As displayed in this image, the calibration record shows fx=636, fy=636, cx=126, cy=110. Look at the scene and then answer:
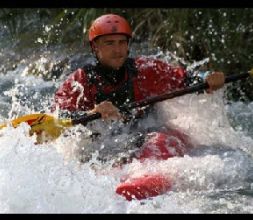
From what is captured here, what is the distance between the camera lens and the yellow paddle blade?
4.38 metres

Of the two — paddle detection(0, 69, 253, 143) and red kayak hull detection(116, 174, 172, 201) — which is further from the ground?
paddle detection(0, 69, 253, 143)

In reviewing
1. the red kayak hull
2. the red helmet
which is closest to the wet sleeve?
the red helmet

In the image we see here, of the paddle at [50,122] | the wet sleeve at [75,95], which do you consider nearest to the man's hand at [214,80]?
the paddle at [50,122]

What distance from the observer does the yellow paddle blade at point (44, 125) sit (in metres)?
4.38

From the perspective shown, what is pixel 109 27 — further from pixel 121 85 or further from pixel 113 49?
pixel 121 85

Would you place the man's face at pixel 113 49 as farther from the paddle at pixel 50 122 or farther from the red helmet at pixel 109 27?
the paddle at pixel 50 122

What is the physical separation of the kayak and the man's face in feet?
2.05

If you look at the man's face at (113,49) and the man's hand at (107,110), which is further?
the man's face at (113,49)

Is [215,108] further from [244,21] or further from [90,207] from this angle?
[90,207]

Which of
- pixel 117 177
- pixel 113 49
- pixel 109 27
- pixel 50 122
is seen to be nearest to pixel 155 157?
pixel 117 177

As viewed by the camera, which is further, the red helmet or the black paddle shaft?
the red helmet

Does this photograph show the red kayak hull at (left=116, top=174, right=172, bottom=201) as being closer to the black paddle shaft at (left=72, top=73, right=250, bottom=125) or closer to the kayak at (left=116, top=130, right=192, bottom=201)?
the kayak at (left=116, top=130, right=192, bottom=201)

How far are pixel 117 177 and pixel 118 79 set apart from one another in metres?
1.02
